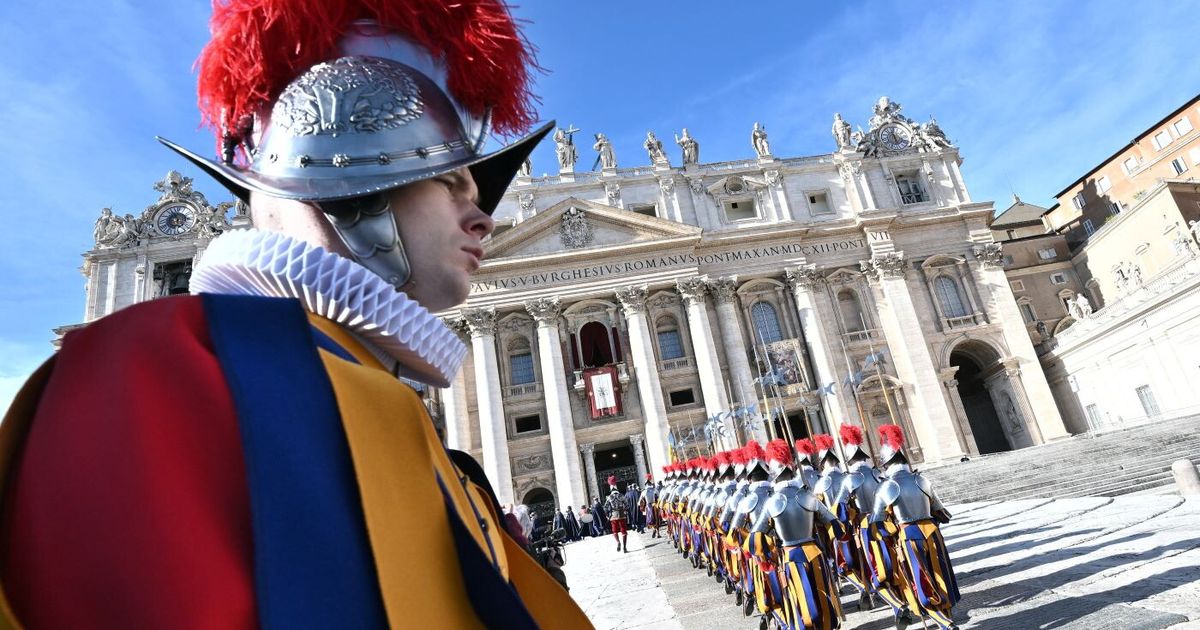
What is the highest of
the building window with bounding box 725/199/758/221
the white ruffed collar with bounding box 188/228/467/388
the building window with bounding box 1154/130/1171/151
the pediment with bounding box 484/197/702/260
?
the building window with bounding box 1154/130/1171/151

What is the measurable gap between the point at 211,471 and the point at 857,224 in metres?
29.1

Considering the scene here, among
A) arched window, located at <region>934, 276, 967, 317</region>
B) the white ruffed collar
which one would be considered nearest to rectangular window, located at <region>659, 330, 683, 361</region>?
arched window, located at <region>934, 276, 967, 317</region>

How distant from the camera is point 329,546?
634 millimetres

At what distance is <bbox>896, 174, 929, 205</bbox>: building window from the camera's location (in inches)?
1142

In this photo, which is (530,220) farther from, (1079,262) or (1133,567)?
(1079,262)

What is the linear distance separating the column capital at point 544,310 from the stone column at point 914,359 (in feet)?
44.7

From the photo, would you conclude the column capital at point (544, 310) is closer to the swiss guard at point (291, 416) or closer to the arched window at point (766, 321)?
the arched window at point (766, 321)

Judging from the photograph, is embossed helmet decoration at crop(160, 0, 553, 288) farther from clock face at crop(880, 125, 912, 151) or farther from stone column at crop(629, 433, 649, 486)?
clock face at crop(880, 125, 912, 151)

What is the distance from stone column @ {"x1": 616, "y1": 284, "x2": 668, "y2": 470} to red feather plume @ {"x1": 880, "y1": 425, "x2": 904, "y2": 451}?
626 inches

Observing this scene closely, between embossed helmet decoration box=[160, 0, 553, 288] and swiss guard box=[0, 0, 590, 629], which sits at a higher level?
embossed helmet decoration box=[160, 0, 553, 288]

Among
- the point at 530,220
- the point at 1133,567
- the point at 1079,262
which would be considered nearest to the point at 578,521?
the point at 530,220

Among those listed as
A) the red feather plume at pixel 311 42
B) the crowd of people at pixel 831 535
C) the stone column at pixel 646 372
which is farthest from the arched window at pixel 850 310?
the red feather plume at pixel 311 42

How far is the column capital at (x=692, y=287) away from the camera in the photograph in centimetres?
2514

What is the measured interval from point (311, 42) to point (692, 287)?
24.2 m
